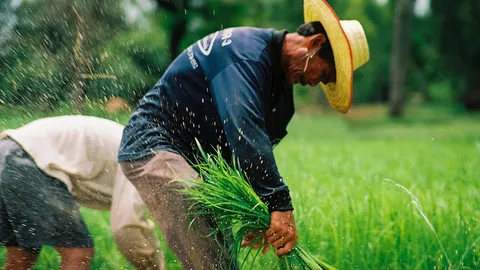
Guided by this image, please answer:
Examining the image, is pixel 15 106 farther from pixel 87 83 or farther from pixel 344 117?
pixel 344 117

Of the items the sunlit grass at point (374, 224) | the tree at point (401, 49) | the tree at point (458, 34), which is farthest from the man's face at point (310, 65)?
the tree at point (458, 34)

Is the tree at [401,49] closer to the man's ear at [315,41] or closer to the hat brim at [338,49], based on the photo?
the hat brim at [338,49]

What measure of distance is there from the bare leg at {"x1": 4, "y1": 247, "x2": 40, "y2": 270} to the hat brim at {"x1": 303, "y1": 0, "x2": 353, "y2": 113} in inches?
61.3

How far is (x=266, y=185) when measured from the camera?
8.66 feet

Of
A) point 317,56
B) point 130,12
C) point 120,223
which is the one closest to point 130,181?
point 120,223

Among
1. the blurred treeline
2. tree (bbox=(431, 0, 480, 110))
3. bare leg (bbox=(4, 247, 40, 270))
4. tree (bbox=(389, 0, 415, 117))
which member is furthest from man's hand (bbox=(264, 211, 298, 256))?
tree (bbox=(431, 0, 480, 110))

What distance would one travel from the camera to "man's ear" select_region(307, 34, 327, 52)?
2910 millimetres

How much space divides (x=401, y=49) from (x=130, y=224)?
20.7 meters

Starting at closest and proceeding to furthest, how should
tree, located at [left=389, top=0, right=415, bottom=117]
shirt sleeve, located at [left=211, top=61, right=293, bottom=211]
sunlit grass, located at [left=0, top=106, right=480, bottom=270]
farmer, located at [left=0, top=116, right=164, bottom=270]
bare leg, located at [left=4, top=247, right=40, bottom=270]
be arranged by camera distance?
Answer: shirt sleeve, located at [left=211, top=61, right=293, bottom=211] < farmer, located at [left=0, top=116, right=164, bottom=270] < bare leg, located at [left=4, top=247, right=40, bottom=270] < sunlit grass, located at [left=0, top=106, right=480, bottom=270] < tree, located at [left=389, top=0, right=415, bottom=117]

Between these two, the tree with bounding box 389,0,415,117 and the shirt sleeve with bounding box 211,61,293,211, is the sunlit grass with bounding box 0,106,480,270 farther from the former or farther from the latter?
the tree with bounding box 389,0,415,117

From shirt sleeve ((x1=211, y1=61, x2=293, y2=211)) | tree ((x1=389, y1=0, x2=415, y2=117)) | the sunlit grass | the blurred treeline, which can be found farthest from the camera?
tree ((x1=389, y1=0, x2=415, y2=117))

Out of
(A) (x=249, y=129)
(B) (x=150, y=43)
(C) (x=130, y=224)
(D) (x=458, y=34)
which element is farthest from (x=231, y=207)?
(D) (x=458, y=34)

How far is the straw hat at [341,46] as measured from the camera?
2861 mm

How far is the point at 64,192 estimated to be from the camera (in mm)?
3008
